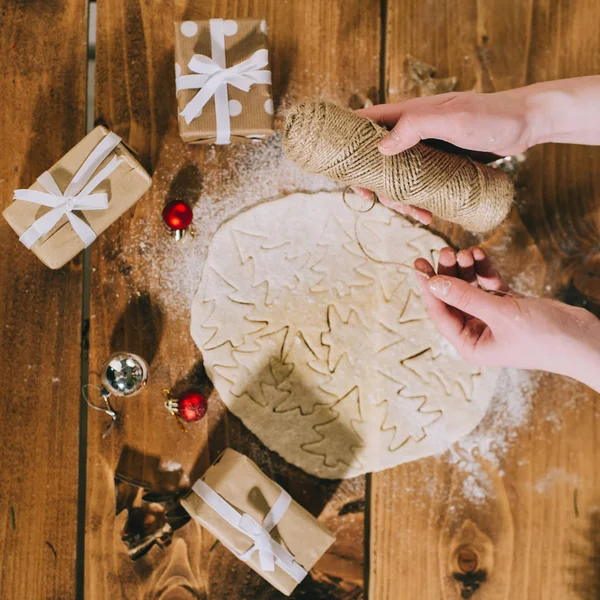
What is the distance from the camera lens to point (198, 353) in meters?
1.06

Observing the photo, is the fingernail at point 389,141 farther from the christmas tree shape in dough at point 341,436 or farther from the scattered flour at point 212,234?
the christmas tree shape in dough at point 341,436

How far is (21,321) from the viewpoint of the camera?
1.05m

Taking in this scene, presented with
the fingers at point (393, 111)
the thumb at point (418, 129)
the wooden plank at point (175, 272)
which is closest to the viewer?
the thumb at point (418, 129)

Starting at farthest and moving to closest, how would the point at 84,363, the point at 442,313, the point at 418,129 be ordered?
the point at 84,363 < the point at 442,313 < the point at 418,129

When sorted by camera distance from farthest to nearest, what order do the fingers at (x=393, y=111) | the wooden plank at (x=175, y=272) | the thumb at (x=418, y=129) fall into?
1. the wooden plank at (x=175, y=272)
2. the fingers at (x=393, y=111)
3. the thumb at (x=418, y=129)

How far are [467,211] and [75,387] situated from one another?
0.86 m

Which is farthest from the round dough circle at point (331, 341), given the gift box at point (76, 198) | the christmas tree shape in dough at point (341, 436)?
the gift box at point (76, 198)

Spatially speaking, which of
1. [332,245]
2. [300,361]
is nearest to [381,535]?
[300,361]

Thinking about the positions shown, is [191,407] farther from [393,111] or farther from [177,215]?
[393,111]

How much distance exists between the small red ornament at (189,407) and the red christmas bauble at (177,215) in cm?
34

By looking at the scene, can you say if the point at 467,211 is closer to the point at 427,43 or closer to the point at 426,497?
the point at 427,43

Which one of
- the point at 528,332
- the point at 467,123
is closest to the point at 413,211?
the point at 467,123

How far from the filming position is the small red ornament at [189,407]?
3.23ft

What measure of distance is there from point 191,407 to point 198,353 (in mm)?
123
